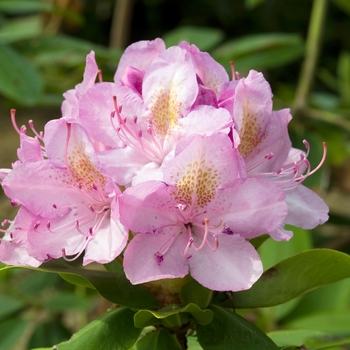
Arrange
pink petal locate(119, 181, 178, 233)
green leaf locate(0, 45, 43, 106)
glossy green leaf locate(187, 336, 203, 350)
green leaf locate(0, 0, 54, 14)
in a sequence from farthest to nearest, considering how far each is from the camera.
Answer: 1. green leaf locate(0, 0, 54, 14)
2. green leaf locate(0, 45, 43, 106)
3. glossy green leaf locate(187, 336, 203, 350)
4. pink petal locate(119, 181, 178, 233)

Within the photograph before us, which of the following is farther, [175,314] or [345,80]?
[345,80]

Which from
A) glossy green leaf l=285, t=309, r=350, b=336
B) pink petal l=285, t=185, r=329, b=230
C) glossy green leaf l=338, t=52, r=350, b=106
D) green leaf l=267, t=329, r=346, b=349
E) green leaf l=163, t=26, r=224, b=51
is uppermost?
pink petal l=285, t=185, r=329, b=230

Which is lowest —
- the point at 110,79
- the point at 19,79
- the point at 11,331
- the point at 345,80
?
the point at 11,331

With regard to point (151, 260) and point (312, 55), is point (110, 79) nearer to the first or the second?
point (312, 55)

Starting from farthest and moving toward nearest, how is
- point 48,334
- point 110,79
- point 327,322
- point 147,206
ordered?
point 110,79 → point 48,334 → point 327,322 → point 147,206

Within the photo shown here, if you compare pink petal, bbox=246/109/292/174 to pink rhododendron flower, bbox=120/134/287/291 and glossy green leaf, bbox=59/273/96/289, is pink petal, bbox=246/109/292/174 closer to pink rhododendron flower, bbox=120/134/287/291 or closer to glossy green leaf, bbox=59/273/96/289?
pink rhododendron flower, bbox=120/134/287/291

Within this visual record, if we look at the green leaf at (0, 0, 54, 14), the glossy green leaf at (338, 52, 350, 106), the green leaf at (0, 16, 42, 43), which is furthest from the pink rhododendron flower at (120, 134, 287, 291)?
the glossy green leaf at (338, 52, 350, 106)

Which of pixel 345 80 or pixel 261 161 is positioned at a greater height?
pixel 261 161

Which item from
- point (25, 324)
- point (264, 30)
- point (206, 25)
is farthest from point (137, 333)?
point (206, 25)

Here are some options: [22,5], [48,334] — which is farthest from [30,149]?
[22,5]
